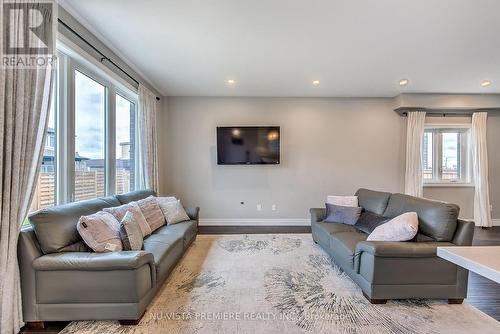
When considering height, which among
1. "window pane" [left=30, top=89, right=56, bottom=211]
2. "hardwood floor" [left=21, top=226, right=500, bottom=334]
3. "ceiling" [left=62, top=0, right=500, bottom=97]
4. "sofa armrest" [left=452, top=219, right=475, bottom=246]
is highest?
"ceiling" [left=62, top=0, right=500, bottom=97]

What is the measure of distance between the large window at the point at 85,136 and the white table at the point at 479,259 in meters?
3.17

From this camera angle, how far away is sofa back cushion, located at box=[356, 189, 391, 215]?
3408 mm

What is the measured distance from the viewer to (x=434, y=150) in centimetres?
559

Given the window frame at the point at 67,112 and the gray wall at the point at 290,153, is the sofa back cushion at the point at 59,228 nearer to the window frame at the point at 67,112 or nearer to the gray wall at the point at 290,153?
the window frame at the point at 67,112

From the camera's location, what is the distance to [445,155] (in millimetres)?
5586

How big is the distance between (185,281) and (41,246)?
4.61 ft

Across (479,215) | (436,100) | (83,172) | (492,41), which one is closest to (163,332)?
(83,172)

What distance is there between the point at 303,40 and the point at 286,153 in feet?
8.99

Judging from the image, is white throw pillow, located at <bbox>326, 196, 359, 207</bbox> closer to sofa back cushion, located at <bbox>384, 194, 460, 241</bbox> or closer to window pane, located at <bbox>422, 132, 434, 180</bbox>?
sofa back cushion, located at <bbox>384, 194, 460, 241</bbox>

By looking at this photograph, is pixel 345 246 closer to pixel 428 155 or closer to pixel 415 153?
pixel 415 153

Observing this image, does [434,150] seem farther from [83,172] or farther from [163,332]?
[83,172]

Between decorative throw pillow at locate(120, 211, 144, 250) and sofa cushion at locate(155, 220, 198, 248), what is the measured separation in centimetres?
65

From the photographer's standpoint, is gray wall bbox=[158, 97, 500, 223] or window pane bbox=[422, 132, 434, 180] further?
window pane bbox=[422, 132, 434, 180]

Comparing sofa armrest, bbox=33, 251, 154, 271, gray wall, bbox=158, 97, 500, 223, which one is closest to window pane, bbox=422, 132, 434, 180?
gray wall, bbox=158, 97, 500, 223
